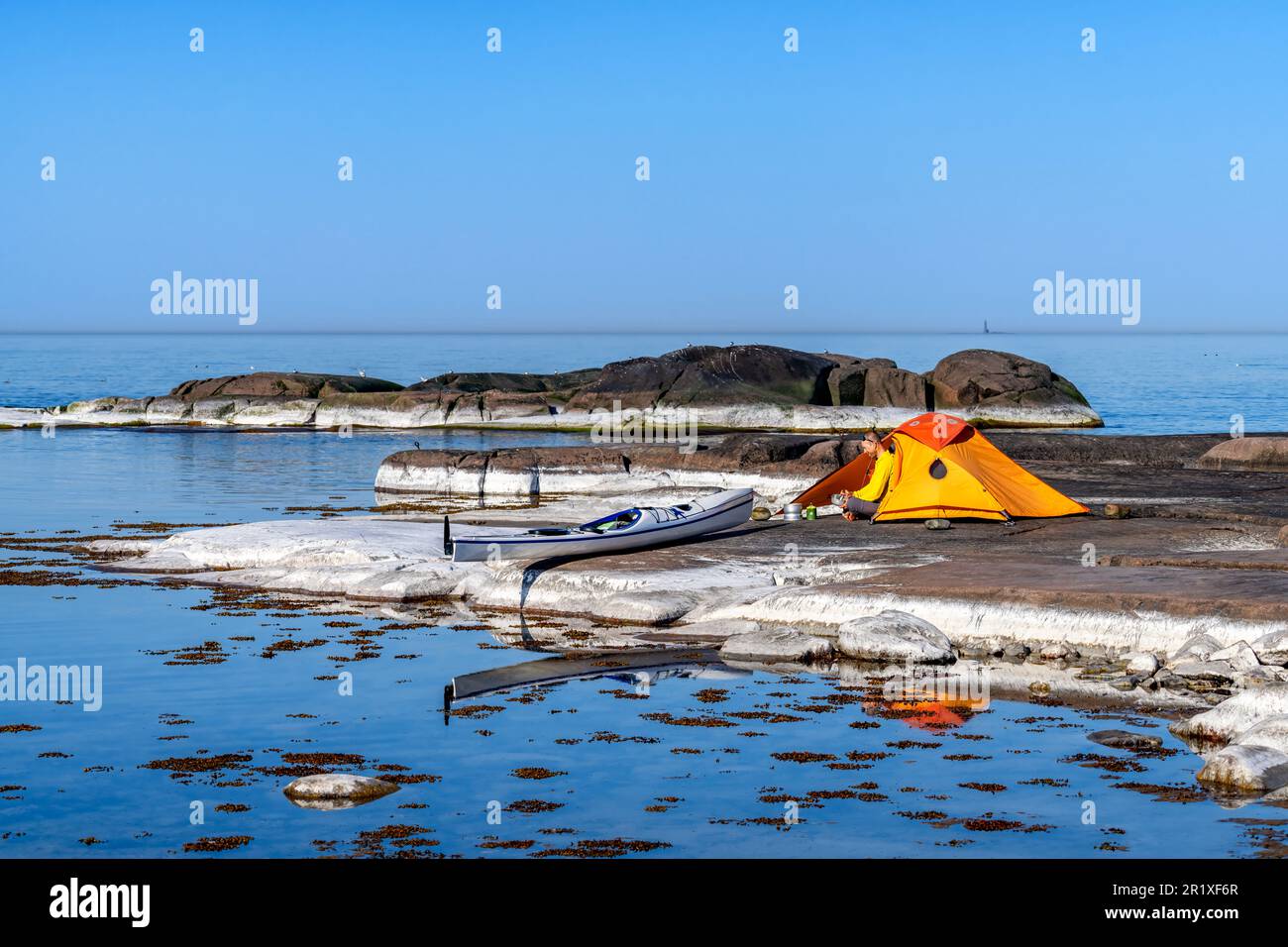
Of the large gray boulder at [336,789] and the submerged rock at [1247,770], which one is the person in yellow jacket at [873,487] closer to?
the submerged rock at [1247,770]

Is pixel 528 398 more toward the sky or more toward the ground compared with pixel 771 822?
more toward the sky

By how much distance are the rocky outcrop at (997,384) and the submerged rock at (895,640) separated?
5355 centimetres

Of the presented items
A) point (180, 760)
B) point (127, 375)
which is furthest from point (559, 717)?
point (127, 375)

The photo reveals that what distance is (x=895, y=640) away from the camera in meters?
17.9

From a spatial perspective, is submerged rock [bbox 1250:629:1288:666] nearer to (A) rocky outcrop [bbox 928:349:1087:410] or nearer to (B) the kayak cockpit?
(B) the kayak cockpit

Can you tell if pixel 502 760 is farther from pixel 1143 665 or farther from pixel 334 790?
pixel 1143 665

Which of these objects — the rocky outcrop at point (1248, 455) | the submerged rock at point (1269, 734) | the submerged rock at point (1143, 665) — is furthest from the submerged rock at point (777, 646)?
the rocky outcrop at point (1248, 455)

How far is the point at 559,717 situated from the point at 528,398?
5827 cm

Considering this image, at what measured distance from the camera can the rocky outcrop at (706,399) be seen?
6769 cm

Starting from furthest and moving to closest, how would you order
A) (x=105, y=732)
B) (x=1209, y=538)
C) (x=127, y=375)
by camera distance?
1. (x=127, y=375)
2. (x=1209, y=538)
3. (x=105, y=732)

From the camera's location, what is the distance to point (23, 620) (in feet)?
70.8

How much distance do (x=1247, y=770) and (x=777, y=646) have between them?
6768 millimetres
